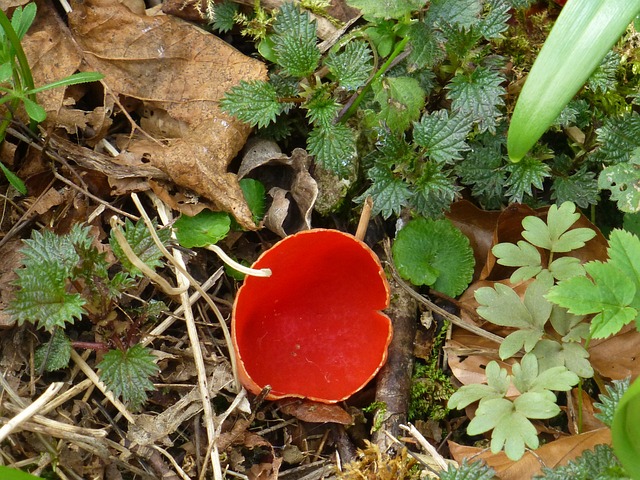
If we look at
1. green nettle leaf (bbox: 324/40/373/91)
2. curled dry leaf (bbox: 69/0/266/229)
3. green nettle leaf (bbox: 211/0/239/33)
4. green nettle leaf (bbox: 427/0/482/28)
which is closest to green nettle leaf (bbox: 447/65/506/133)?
green nettle leaf (bbox: 427/0/482/28)

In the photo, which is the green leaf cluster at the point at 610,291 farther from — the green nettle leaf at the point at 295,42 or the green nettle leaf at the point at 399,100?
the green nettle leaf at the point at 295,42

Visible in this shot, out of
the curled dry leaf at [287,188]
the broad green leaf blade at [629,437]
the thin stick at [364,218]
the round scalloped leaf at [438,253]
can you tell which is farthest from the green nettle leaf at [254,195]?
the broad green leaf blade at [629,437]

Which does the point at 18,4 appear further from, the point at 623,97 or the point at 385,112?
the point at 623,97

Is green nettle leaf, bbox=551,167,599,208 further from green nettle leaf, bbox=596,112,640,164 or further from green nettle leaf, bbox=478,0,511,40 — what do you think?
green nettle leaf, bbox=478,0,511,40

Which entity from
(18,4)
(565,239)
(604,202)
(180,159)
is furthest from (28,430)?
(604,202)

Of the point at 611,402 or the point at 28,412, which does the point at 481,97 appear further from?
the point at 28,412

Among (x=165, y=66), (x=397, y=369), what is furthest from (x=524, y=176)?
(x=165, y=66)
